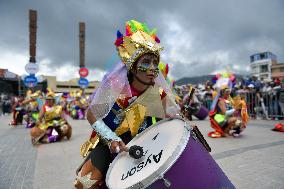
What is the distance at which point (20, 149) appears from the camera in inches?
248

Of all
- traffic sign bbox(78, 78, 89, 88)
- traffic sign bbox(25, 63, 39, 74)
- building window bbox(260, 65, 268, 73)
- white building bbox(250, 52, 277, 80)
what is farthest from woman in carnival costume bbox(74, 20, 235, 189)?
building window bbox(260, 65, 268, 73)

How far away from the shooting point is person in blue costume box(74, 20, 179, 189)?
2.25 m

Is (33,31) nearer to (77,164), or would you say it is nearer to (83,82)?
(83,82)

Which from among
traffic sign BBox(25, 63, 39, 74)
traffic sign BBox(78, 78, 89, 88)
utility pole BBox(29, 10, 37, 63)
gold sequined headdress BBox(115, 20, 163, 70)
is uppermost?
utility pole BBox(29, 10, 37, 63)

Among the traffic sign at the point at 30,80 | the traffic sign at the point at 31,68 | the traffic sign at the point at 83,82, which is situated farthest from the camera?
the traffic sign at the point at 83,82

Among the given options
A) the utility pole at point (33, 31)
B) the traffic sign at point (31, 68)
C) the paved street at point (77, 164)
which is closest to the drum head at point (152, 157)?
the paved street at point (77, 164)

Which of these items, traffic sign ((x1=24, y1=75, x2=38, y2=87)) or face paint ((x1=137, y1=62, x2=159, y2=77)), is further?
traffic sign ((x1=24, y1=75, x2=38, y2=87))

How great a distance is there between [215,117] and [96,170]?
5263 mm

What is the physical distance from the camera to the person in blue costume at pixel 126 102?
225 centimetres

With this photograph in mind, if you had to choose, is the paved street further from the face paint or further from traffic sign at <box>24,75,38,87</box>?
traffic sign at <box>24,75,38,87</box>

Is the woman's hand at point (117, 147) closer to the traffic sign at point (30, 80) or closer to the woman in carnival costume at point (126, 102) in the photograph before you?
the woman in carnival costume at point (126, 102)

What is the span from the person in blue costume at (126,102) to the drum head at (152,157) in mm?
334

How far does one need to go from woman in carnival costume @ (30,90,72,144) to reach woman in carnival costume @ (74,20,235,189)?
535 cm

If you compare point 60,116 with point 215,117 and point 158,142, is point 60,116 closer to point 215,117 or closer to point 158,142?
point 215,117
